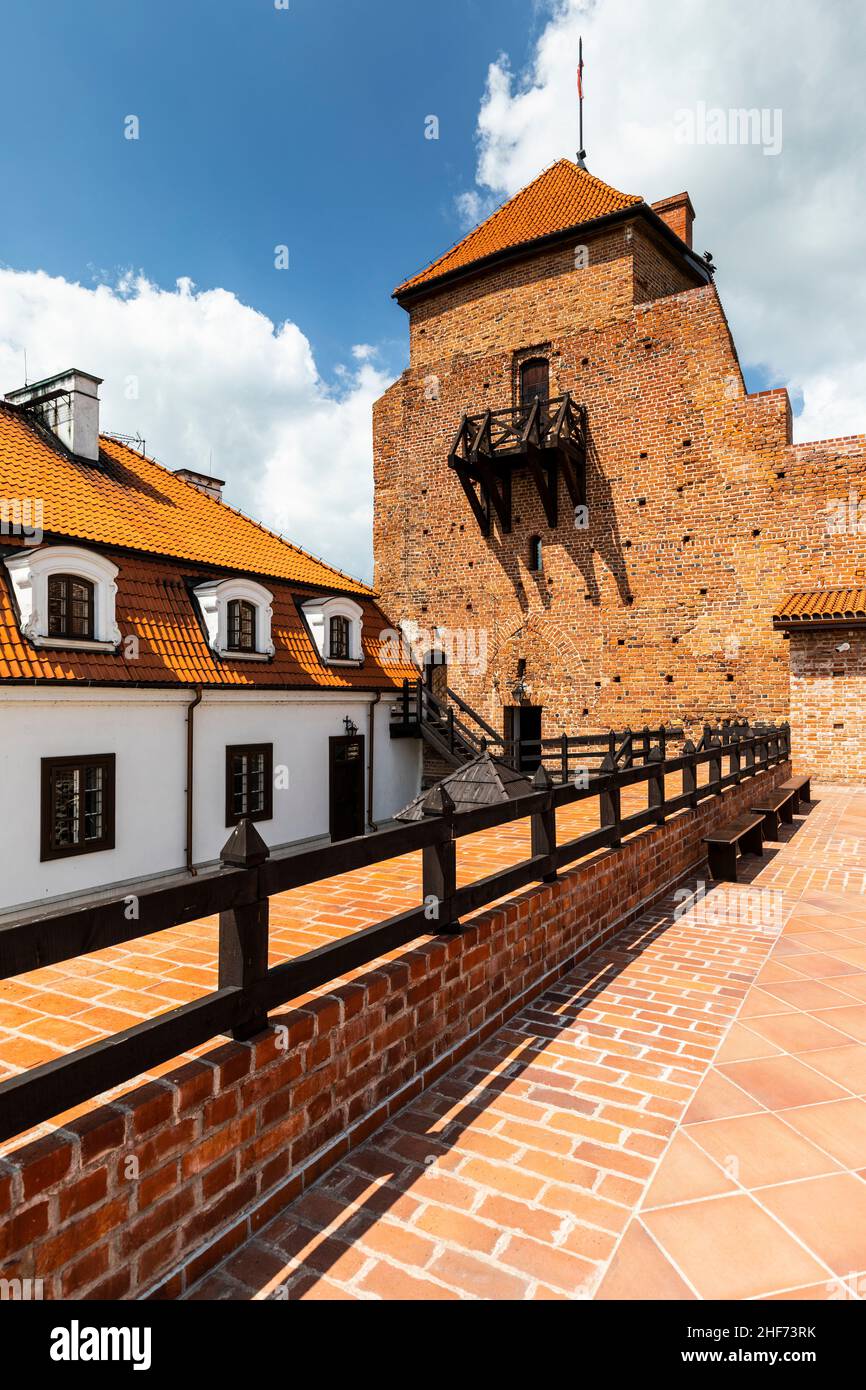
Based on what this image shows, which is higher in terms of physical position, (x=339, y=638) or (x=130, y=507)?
(x=130, y=507)

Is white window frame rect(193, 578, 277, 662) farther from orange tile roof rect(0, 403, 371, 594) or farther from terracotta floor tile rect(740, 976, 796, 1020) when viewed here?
terracotta floor tile rect(740, 976, 796, 1020)

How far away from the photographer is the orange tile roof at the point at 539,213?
18.1 m

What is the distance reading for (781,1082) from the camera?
3354mm

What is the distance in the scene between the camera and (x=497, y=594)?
62.0 ft

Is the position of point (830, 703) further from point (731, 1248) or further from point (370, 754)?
point (731, 1248)

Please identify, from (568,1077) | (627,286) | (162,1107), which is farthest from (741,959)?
(627,286)

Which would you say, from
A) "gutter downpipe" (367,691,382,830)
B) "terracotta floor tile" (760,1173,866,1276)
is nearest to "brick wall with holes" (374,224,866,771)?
"gutter downpipe" (367,691,382,830)

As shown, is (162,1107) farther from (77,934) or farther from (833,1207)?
(833,1207)

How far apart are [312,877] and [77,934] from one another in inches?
39.0

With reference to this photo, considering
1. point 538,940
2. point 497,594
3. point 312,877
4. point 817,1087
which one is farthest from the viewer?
point 497,594

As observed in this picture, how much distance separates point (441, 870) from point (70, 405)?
12800 millimetres

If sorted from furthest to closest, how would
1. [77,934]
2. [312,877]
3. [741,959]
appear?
[741,959], [312,877], [77,934]

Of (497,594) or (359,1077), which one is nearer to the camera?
(359,1077)

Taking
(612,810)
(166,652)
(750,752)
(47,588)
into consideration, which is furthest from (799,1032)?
(166,652)
